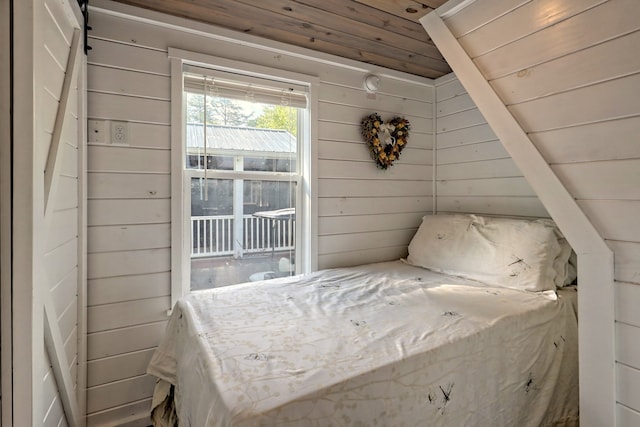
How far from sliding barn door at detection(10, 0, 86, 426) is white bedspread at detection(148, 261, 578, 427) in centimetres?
41

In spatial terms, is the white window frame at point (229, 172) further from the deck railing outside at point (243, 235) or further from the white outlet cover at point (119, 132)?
the white outlet cover at point (119, 132)

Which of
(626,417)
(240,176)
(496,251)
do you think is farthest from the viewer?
(240,176)

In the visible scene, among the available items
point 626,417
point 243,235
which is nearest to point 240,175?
point 243,235

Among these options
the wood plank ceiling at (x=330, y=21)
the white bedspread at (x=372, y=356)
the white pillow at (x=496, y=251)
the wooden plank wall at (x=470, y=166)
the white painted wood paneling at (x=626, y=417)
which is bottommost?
the white painted wood paneling at (x=626, y=417)

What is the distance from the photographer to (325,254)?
230 centimetres

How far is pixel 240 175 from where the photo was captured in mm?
2061

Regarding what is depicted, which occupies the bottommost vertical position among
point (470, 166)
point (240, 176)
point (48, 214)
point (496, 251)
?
point (496, 251)

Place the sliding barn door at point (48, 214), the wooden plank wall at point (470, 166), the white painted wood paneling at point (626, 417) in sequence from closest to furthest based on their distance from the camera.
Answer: the sliding barn door at point (48, 214)
the white painted wood paneling at point (626, 417)
the wooden plank wall at point (470, 166)

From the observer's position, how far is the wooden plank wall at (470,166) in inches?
88.1

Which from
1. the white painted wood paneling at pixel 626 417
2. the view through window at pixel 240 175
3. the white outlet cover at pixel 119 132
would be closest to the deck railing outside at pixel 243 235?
the view through window at pixel 240 175

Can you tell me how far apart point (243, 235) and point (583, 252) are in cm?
173

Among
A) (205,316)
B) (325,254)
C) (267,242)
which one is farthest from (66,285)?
(325,254)

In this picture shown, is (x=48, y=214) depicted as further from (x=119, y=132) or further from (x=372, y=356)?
(x=372, y=356)

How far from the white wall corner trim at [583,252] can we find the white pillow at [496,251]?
22.0 inches
